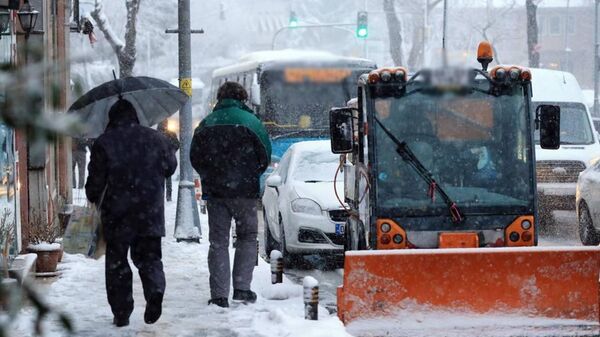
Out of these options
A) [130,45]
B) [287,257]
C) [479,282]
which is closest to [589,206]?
[287,257]

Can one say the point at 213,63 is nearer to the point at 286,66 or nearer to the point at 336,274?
the point at 286,66

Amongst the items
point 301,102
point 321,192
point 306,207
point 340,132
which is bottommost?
point 306,207

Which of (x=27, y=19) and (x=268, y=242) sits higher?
(x=27, y=19)

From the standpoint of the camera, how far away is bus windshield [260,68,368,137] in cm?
2453

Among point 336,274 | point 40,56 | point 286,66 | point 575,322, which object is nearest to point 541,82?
point 286,66

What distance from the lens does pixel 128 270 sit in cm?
808

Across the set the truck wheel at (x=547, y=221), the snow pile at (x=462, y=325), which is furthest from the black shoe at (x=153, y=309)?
the truck wheel at (x=547, y=221)

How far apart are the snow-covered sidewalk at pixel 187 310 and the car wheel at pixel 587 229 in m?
5.10

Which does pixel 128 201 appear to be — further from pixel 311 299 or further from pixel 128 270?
pixel 311 299

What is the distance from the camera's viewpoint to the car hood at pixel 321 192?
41.9 feet

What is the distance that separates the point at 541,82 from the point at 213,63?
5899 cm

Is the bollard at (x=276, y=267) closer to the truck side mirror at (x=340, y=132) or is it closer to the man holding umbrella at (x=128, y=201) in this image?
the truck side mirror at (x=340, y=132)

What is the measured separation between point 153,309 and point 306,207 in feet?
16.3

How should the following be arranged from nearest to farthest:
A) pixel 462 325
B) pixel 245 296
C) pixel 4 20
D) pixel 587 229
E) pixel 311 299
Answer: pixel 462 325 → pixel 311 299 → pixel 245 296 → pixel 4 20 → pixel 587 229
